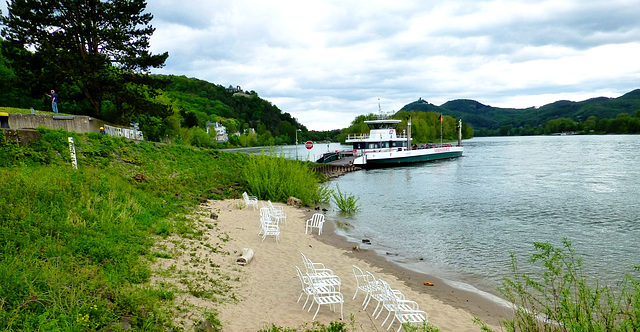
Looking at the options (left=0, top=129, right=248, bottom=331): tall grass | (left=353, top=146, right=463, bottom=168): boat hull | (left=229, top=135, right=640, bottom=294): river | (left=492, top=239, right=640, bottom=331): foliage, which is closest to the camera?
(left=492, top=239, right=640, bottom=331): foliage

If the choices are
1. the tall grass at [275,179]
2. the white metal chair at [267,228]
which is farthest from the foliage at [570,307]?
the tall grass at [275,179]

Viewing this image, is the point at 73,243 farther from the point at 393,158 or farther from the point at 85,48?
the point at 393,158

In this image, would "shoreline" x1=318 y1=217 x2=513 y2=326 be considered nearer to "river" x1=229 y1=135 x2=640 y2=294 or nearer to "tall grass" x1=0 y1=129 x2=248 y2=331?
"river" x1=229 y1=135 x2=640 y2=294

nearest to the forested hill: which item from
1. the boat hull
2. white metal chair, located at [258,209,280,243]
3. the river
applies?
the boat hull

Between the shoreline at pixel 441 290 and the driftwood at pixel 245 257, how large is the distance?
370cm

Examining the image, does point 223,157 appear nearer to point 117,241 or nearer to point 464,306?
point 117,241

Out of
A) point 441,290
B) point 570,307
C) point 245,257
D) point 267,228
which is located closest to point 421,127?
point 267,228

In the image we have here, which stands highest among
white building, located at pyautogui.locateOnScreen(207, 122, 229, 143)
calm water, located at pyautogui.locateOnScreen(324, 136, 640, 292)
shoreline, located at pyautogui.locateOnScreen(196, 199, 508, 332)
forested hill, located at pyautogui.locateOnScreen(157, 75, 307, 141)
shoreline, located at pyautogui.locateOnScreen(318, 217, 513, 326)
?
forested hill, located at pyautogui.locateOnScreen(157, 75, 307, 141)

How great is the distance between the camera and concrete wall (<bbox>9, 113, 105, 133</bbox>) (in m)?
15.5

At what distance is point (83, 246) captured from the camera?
6.41 metres

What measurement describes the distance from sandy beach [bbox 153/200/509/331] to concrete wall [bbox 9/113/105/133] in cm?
1035

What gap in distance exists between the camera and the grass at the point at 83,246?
4.46m

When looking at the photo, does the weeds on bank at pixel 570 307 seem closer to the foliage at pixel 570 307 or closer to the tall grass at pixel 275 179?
the foliage at pixel 570 307

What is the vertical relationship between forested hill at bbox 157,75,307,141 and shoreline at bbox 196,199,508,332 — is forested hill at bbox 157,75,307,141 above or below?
above
